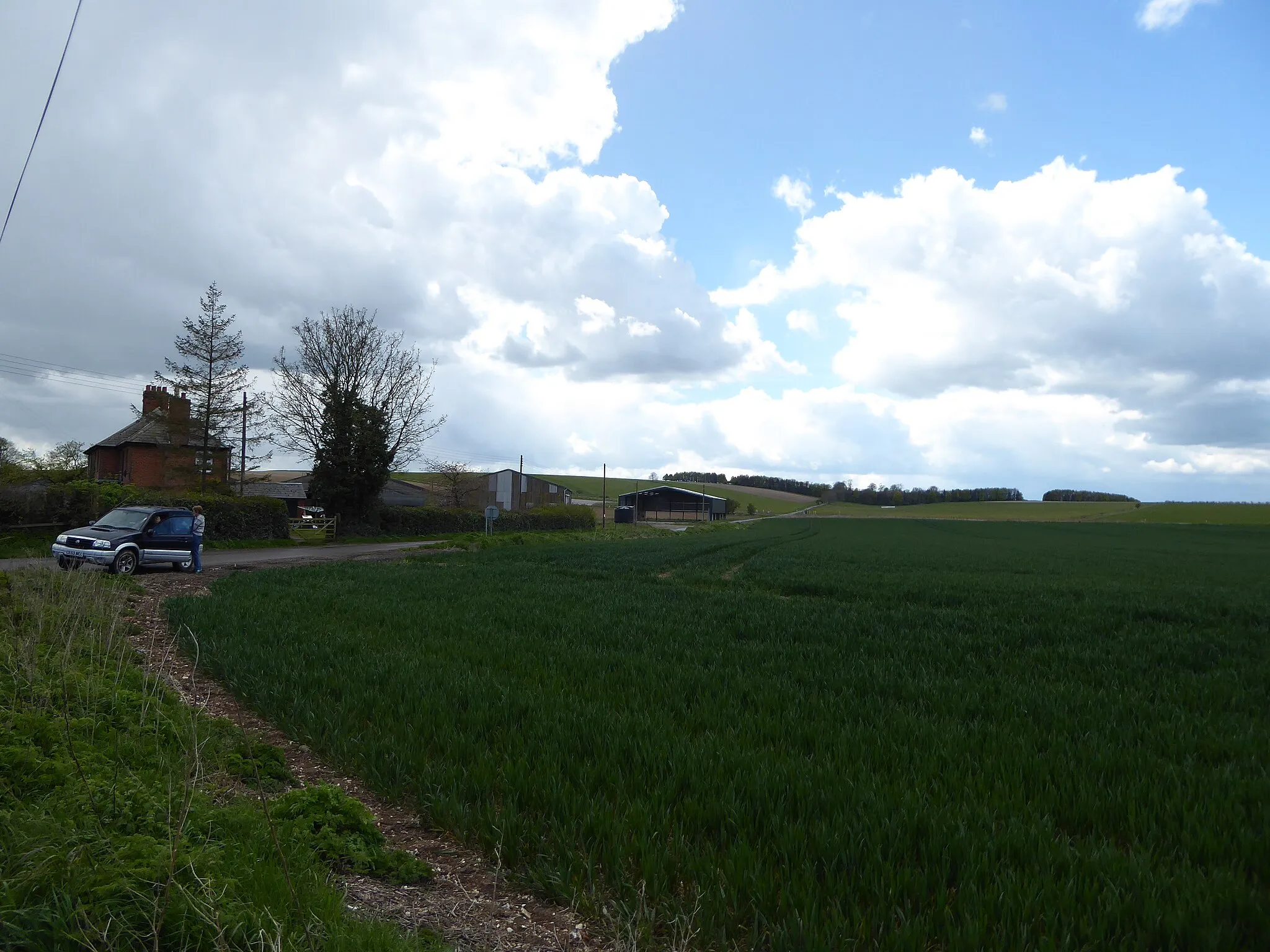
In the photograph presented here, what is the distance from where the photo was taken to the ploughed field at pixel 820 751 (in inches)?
125

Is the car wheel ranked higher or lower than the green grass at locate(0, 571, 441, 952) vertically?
lower

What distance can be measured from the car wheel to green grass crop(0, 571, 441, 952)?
44.8ft

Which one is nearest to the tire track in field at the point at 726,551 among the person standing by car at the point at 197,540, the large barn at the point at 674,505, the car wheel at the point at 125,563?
the person standing by car at the point at 197,540

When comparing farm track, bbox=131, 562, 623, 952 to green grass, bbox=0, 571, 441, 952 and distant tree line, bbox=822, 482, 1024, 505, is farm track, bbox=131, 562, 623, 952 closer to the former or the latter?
green grass, bbox=0, 571, 441, 952

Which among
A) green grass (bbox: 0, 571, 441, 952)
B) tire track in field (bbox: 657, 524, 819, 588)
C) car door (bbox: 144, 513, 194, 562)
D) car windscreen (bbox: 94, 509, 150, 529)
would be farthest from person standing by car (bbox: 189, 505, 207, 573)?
green grass (bbox: 0, 571, 441, 952)

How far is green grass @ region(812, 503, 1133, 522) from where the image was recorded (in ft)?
348

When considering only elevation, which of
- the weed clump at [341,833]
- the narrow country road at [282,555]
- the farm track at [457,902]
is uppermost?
the weed clump at [341,833]

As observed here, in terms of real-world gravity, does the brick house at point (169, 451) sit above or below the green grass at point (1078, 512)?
above

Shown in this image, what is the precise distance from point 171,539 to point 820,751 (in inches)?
779

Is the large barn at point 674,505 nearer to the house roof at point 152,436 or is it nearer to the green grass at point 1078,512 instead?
the green grass at point 1078,512

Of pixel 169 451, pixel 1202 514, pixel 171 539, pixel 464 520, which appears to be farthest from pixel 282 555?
pixel 1202 514

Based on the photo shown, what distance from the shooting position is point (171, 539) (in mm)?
19203

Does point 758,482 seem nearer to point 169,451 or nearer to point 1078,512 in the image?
point 1078,512

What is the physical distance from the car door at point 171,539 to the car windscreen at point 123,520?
355 mm
